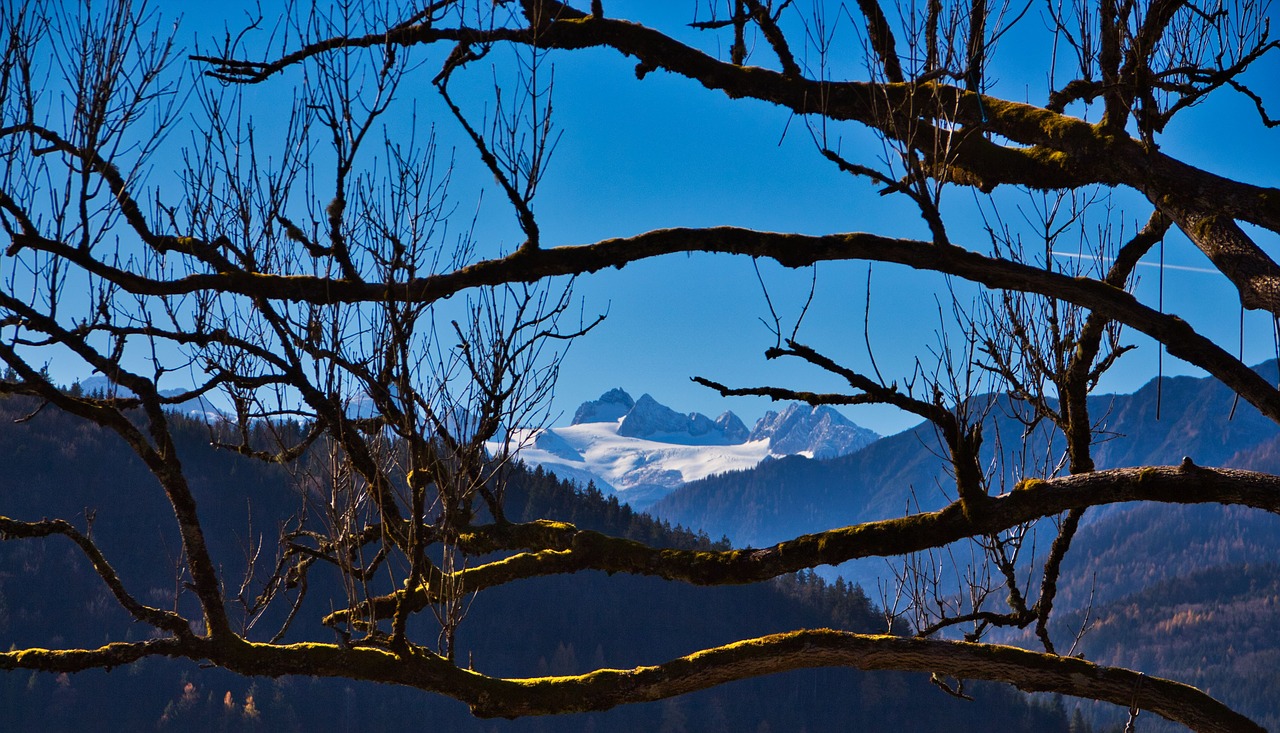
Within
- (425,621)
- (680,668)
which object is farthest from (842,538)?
(425,621)

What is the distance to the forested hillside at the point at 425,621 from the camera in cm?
10350

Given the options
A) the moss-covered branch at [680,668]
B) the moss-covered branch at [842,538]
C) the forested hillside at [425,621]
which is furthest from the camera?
the forested hillside at [425,621]

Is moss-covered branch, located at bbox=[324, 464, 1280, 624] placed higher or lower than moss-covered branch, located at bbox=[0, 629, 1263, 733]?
higher

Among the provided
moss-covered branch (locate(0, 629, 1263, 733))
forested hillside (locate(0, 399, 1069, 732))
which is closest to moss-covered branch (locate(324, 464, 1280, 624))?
moss-covered branch (locate(0, 629, 1263, 733))

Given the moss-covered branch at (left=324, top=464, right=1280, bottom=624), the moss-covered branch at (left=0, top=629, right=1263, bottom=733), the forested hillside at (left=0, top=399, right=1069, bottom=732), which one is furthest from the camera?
the forested hillside at (left=0, top=399, right=1069, bottom=732)

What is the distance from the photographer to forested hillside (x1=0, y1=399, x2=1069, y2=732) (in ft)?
340

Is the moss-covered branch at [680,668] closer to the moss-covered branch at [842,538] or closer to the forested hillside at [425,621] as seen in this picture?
the moss-covered branch at [842,538]

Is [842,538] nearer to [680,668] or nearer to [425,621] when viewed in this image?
[680,668]

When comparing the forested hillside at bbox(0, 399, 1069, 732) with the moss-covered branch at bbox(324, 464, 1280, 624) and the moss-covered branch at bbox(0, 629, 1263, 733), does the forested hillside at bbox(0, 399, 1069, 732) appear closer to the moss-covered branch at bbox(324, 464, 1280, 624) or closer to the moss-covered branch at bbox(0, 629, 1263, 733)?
the moss-covered branch at bbox(324, 464, 1280, 624)

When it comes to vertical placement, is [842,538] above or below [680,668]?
above

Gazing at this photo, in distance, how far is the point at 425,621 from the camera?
119m

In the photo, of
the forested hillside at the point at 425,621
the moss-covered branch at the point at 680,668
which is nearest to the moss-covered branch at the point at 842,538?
the moss-covered branch at the point at 680,668

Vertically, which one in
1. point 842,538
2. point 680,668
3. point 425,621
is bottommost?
point 425,621

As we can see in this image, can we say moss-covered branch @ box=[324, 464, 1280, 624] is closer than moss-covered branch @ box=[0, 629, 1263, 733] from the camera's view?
Yes
